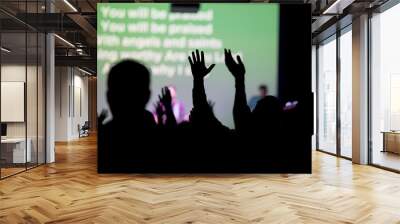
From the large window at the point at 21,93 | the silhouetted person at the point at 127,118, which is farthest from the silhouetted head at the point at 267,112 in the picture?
the large window at the point at 21,93

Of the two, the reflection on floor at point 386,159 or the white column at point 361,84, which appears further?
the white column at point 361,84

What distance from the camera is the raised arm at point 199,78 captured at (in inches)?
271

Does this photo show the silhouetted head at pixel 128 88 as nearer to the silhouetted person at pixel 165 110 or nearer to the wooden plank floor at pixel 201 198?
the silhouetted person at pixel 165 110

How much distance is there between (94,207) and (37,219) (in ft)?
2.28

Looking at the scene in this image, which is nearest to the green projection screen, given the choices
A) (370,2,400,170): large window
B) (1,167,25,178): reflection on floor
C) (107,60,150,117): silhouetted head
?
(107,60,150,117): silhouetted head

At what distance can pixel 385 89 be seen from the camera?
798cm

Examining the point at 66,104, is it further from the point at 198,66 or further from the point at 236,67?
the point at 236,67

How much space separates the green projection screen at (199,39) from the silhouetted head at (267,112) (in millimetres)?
199

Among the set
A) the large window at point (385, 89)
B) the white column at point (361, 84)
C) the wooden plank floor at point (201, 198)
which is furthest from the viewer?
the white column at point (361, 84)

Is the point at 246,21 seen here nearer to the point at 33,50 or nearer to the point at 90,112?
the point at 33,50

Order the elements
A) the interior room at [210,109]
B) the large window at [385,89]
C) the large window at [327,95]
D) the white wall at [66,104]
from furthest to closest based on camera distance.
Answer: the white wall at [66,104] → the large window at [327,95] → the large window at [385,89] → the interior room at [210,109]

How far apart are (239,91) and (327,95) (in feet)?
17.5

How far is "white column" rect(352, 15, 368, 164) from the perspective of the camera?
328 inches

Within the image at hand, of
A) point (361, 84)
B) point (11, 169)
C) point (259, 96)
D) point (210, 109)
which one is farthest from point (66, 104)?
point (361, 84)
